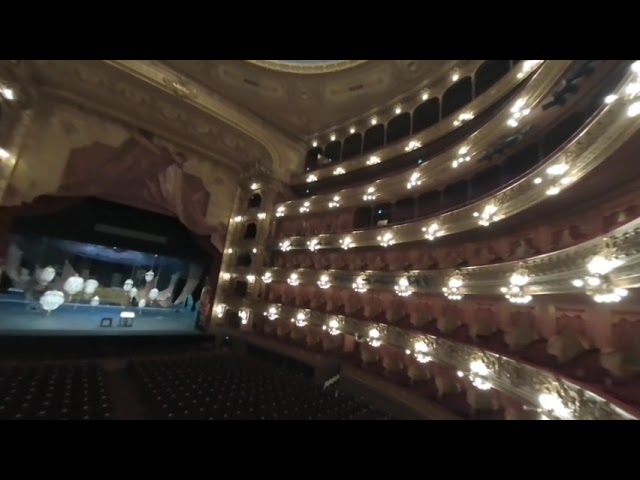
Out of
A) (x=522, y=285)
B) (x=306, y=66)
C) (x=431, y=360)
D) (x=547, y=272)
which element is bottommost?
(x=431, y=360)

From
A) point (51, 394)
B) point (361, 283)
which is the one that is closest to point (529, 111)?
point (361, 283)

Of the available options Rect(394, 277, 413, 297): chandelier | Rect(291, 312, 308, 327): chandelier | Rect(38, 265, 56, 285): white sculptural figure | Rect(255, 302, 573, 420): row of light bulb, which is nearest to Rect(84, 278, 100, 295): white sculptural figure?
Rect(38, 265, 56, 285): white sculptural figure

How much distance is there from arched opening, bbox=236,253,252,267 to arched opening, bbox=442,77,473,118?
12.2 metres

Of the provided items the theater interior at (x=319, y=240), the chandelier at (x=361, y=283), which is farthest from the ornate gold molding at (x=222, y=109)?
the chandelier at (x=361, y=283)

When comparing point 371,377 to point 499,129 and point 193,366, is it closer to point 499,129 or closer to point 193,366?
point 193,366

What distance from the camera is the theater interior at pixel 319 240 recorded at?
17.5 feet

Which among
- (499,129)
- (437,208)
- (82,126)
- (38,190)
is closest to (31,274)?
(38,190)

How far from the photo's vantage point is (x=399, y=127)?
14227mm

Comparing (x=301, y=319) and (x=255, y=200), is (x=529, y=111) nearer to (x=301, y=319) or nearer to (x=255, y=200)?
(x=301, y=319)

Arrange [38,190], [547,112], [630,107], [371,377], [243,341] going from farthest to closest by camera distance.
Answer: [243,341] → [38,190] → [371,377] → [547,112] → [630,107]

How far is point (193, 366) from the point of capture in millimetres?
10008

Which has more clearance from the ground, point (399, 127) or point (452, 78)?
point (452, 78)

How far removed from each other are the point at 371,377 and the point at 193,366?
625 cm

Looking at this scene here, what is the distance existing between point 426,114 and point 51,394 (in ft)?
51.9
